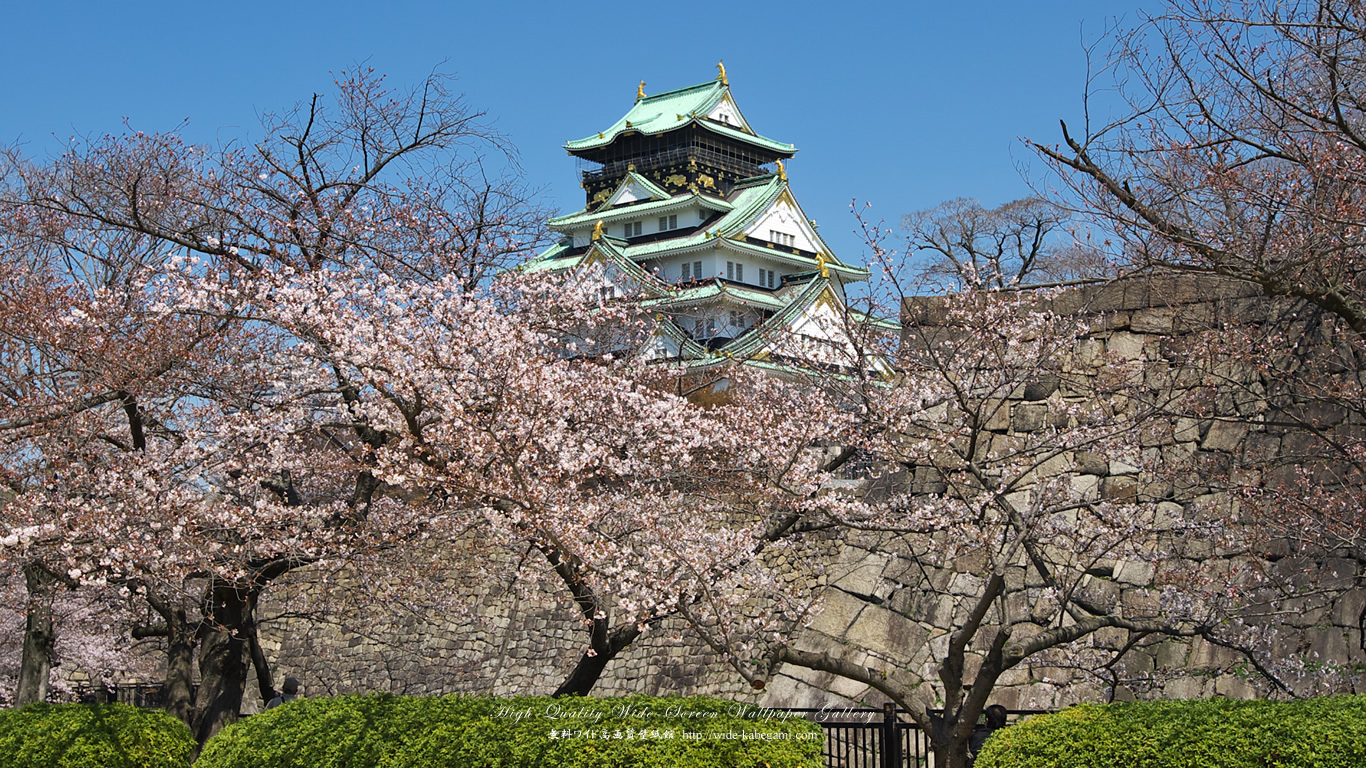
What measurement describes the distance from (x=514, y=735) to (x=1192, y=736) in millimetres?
4040

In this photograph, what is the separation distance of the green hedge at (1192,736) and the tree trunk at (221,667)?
22.4 feet

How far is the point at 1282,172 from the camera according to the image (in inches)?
320

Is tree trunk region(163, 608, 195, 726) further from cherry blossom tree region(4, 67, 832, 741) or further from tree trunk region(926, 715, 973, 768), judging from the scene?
tree trunk region(926, 715, 973, 768)

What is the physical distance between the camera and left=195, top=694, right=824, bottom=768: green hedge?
6973 mm

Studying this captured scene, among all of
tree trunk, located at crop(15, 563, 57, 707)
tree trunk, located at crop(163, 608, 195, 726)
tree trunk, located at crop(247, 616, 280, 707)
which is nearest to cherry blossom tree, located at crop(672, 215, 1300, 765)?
tree trunk, located at crop(247, 616, 280, 707)

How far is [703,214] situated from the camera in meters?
35.2

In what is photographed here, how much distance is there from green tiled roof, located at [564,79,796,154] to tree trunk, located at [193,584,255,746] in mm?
27853

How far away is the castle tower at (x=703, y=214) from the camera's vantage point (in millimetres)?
30031

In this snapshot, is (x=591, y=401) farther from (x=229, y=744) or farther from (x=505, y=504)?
(x=229, y=744)

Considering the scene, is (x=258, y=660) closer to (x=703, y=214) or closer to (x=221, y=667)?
(x=221, y=667)

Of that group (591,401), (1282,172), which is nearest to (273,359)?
(591,401)

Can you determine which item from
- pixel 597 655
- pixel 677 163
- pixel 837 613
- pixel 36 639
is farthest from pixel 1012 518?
pixel 677 163

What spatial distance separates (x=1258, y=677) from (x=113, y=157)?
10.9m

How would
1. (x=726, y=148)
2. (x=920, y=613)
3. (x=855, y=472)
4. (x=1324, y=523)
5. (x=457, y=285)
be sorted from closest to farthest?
(x=1324, y=523), (x=457, y=285), (x=920, y=613), (x=855, y=472), (x=726, y=148)
